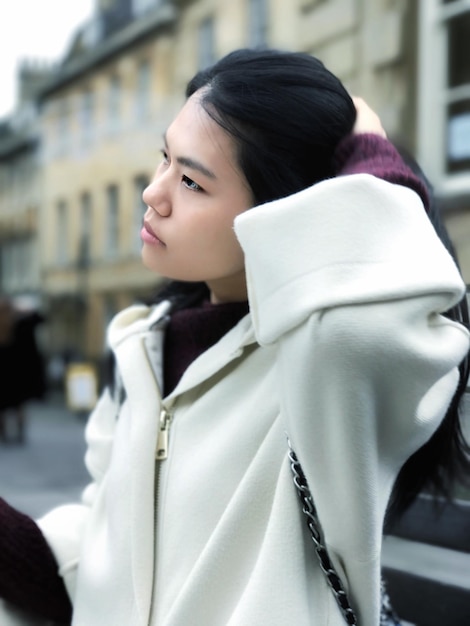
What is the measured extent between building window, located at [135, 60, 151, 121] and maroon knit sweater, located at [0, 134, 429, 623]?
1338 cm

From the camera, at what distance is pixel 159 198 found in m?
1.16

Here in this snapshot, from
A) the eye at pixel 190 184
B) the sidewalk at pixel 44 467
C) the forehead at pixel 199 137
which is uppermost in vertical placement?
the forehead at pixel 199 137

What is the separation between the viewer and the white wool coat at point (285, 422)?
35.0 inches

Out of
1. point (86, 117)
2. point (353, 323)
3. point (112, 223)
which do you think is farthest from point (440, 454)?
point (86, 117)

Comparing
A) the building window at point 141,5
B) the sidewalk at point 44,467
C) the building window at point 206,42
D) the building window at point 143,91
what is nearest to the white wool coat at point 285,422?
the sidewalk at point 44,467

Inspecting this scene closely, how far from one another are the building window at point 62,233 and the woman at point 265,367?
17.0 meters

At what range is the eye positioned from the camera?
1.14 metres

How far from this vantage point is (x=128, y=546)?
1.18m

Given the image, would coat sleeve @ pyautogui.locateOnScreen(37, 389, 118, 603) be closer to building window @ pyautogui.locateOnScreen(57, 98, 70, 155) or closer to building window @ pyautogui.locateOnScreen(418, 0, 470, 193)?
building window @ pyautogui.locateOnScreen(418, 0, 470, 193)

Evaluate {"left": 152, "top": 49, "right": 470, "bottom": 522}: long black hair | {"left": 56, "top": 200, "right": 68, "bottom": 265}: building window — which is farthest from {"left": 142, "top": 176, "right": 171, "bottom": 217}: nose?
{"left": 56, "top": 200, "right": 68, "bottom": 265}: building window

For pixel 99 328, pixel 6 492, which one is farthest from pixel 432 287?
pixel 99 328

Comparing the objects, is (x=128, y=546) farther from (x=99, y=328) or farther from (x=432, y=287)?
(x=99, y=328)

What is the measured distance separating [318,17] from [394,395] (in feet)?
24.2

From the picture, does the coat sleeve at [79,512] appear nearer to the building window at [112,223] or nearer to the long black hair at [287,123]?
the long black hair at [287,123]
